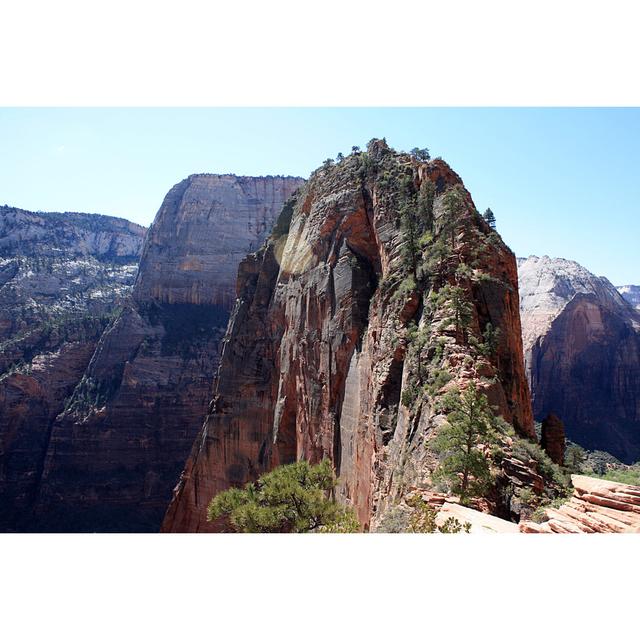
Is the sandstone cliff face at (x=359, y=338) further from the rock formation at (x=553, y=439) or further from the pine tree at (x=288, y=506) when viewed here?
the rock formation at (x=553, y=439)

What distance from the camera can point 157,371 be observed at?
94062 mm

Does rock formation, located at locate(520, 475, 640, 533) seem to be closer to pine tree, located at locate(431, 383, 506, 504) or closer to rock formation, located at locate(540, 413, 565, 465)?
pine tree, located at locate(431, 383, 506, 504)

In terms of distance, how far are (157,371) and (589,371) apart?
83.1 meters

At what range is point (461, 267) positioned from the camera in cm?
2195

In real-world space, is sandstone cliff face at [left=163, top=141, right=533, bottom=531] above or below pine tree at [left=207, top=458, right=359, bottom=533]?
above

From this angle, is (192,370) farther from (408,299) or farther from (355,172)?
(408,299)

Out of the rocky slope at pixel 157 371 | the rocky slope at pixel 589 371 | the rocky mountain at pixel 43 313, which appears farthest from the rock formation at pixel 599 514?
the rocky mountain at pixel 43 313

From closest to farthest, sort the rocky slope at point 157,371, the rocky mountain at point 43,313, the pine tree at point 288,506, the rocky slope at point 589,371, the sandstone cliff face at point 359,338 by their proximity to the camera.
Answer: the pine tree at point 288,506, the sandstone cliff face at point 359,338, the rocky slope at point 157,371, the rocky mountain at point 43,313, the rocky slope at point 589,371

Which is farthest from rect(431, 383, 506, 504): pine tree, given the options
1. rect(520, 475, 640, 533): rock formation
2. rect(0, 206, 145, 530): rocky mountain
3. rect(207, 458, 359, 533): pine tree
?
rect(0, 206, 145, 530): rocky mountain

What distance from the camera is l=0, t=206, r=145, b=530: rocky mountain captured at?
85.6 m

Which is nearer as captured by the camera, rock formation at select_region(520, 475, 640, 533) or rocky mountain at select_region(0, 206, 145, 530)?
rock formation at select_region(520, 475, 640, 533)

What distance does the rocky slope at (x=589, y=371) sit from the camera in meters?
89.0

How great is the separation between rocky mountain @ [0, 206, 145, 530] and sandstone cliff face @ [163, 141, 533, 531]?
172ft

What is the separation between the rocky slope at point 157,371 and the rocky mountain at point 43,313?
16.7 ft
